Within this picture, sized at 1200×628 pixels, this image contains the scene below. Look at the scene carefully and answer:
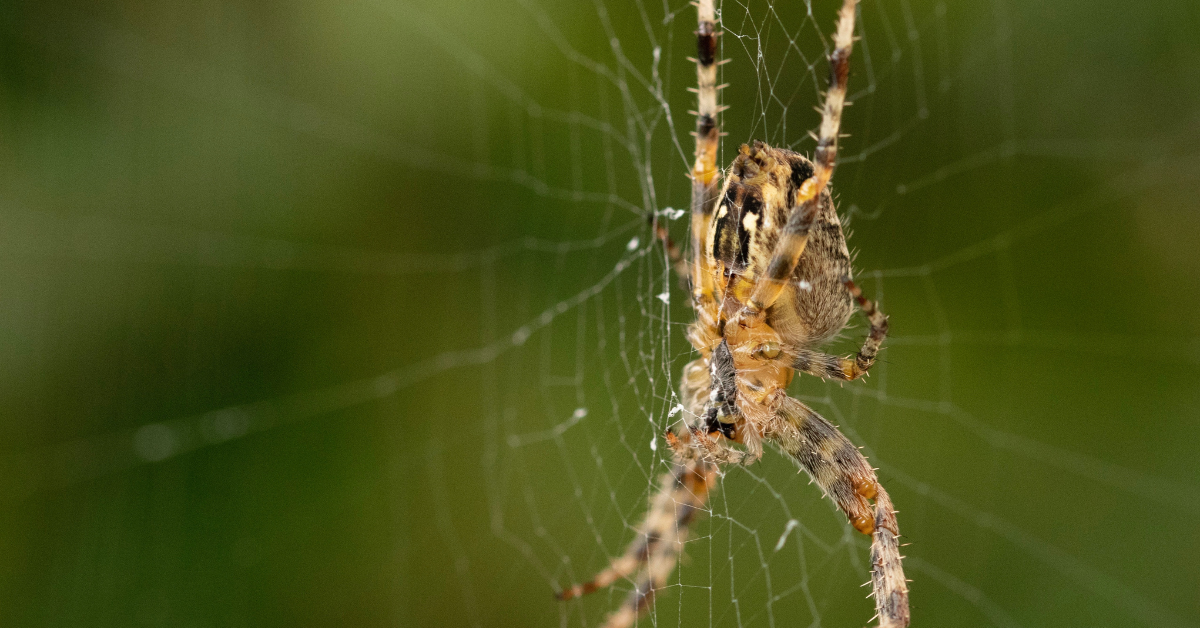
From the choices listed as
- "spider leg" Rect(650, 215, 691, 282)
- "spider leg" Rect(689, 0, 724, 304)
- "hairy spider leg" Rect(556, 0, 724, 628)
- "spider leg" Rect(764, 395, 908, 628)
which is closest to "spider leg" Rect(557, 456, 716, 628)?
"hairy spider leg" Rect(556, 0, 724, 628)

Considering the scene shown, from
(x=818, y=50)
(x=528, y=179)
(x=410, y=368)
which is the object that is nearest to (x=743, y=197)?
(x=818, y=50)

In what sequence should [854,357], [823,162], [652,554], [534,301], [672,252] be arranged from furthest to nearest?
[534,301]
[652,554]
[672,252]
[854,357]
[823,162]

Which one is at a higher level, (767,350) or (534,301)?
(534,301)

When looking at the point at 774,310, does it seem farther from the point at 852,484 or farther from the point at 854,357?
the point at 852,484

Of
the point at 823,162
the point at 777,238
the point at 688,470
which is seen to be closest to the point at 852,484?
the point at 688,470

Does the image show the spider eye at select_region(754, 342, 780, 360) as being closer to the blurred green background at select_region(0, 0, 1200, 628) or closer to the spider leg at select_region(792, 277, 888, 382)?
the spider leg at select_region(792, 277, 888, 382)

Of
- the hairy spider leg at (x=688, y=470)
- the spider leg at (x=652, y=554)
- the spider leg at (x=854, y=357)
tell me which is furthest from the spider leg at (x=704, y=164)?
the spider leg at (x=652, y=554)

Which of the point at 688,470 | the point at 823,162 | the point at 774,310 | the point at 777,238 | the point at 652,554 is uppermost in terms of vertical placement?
the point at 823,162
